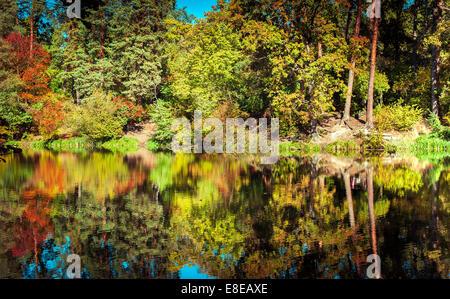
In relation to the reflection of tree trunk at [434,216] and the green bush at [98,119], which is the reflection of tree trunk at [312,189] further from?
the green bush at [98,119]

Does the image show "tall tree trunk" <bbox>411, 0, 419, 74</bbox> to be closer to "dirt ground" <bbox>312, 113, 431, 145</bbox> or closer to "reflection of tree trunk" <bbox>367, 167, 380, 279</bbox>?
"dirt ground" <bbox>312, 113, 431, 145</bbox>

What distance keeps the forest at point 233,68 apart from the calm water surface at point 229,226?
1393 cm

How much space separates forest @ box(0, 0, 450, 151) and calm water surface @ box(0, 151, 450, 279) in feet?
45.7

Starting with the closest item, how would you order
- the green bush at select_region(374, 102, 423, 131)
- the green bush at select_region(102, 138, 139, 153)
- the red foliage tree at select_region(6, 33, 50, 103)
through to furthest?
the green bush at select_region(374, 102, 423, 131) → the green bush at select_region(102, 138, 139, 153) → the red foliage tree at select_region(6, 33, 50, 103)

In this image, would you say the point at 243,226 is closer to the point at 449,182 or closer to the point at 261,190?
the point at 261,190

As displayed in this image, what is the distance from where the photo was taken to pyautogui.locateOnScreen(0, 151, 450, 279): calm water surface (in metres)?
5.98

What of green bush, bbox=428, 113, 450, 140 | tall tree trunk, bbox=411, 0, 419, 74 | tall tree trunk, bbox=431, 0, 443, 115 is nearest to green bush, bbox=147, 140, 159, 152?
green bush, bbox=428, 113, 450, 140

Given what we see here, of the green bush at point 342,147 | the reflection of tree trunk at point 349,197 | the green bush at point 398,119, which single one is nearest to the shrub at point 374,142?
the green bush at point 342,147

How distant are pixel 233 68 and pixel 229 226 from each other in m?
29.5

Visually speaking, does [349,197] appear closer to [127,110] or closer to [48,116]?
[127,110]

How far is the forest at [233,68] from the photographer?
2938cm

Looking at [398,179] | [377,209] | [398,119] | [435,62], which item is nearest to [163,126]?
[398,119]

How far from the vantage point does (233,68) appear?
36.2 metres

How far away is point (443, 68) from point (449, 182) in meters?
19.4
